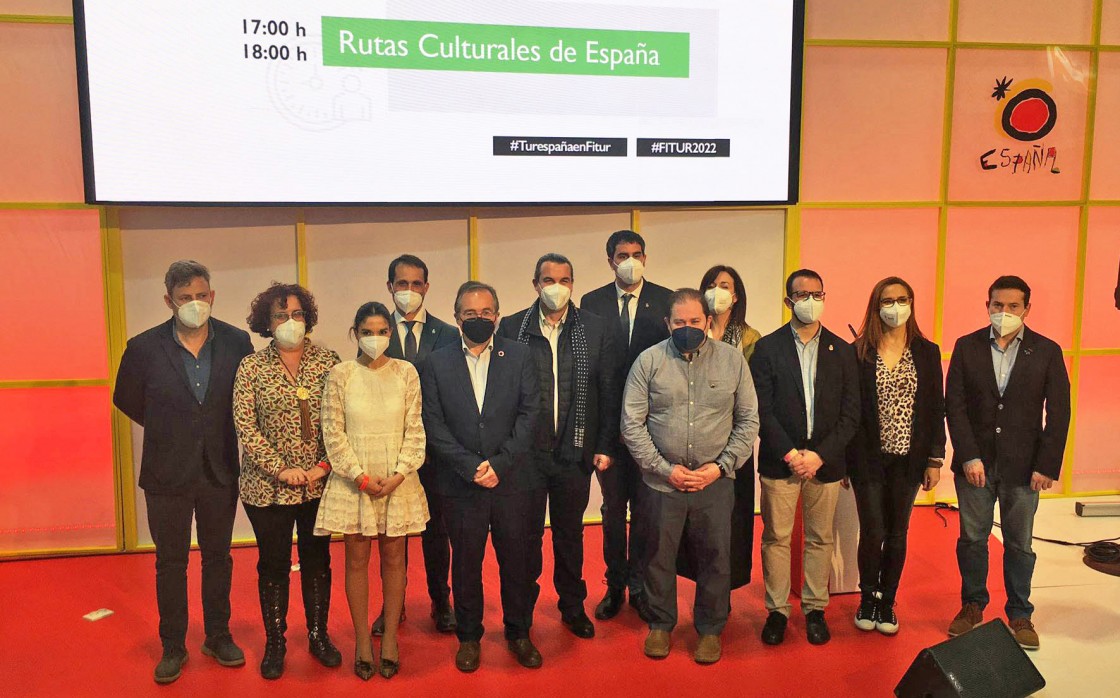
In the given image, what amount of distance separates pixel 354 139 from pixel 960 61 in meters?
3.70

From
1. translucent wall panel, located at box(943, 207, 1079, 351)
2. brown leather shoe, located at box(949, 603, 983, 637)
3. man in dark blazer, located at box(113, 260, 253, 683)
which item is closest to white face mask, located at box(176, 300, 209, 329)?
man in dark blazer, located at box(113, 260, 253, 683)

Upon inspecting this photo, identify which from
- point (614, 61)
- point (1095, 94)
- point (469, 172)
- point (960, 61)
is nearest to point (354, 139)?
point (469, 172)

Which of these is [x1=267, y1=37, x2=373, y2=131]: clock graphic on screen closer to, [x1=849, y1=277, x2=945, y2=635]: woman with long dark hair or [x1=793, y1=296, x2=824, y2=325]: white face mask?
[x1=793, y1=296, x2=824, y2=325]: white face mask

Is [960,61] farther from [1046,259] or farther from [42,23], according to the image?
[42,23]

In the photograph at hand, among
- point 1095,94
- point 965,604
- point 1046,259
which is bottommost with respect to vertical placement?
point 965,604

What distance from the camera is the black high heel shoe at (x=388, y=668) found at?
3.55m

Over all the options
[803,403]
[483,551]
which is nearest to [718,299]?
[803,403]

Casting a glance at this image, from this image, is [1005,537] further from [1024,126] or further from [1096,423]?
[1024,126]

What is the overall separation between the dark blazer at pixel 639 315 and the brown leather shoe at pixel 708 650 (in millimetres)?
→ 1144

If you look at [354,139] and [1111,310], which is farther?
[1111,310]

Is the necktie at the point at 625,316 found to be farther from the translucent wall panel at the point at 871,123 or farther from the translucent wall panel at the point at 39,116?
the translucent wall panel at the point at 39,116

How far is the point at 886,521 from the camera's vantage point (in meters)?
3.89

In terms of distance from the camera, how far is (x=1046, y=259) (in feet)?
18.8

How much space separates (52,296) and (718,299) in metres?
3.62
